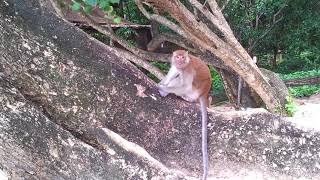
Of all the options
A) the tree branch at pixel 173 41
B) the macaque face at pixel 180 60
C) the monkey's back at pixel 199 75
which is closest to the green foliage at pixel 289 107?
the tree branch at pixel 173 41

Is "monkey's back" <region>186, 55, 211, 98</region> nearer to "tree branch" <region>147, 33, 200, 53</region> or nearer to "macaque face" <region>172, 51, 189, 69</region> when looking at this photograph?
"macaque face" <region>172, 51, 189, 69</region>

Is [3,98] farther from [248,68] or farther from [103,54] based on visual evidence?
[248,68]

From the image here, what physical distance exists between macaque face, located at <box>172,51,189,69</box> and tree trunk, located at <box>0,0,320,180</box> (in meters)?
1.54

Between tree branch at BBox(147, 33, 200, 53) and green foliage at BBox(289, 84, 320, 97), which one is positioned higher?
tree branch at BBox(147, 33, 200, 53)

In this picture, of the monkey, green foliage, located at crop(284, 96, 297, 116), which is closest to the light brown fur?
the monkey

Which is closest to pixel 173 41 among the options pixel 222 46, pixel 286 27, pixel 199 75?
pixel 222 46

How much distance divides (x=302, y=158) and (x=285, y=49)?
49.7 feet

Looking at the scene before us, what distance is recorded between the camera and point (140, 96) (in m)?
2.74

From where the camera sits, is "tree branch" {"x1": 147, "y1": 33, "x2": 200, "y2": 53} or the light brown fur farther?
"tree branch" {"x1": 147, "y1": 33, "x2": 200, "y2": 53}

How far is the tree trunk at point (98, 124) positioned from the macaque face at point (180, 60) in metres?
1.54

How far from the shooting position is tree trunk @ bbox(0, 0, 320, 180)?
2.23 meters

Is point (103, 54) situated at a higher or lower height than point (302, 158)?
higher

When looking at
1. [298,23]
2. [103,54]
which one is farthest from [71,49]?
[298,23]

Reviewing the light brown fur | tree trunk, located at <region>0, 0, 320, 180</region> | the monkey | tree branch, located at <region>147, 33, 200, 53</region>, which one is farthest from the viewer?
tree branch, located at <region>147, 33, 200, 53</region>
